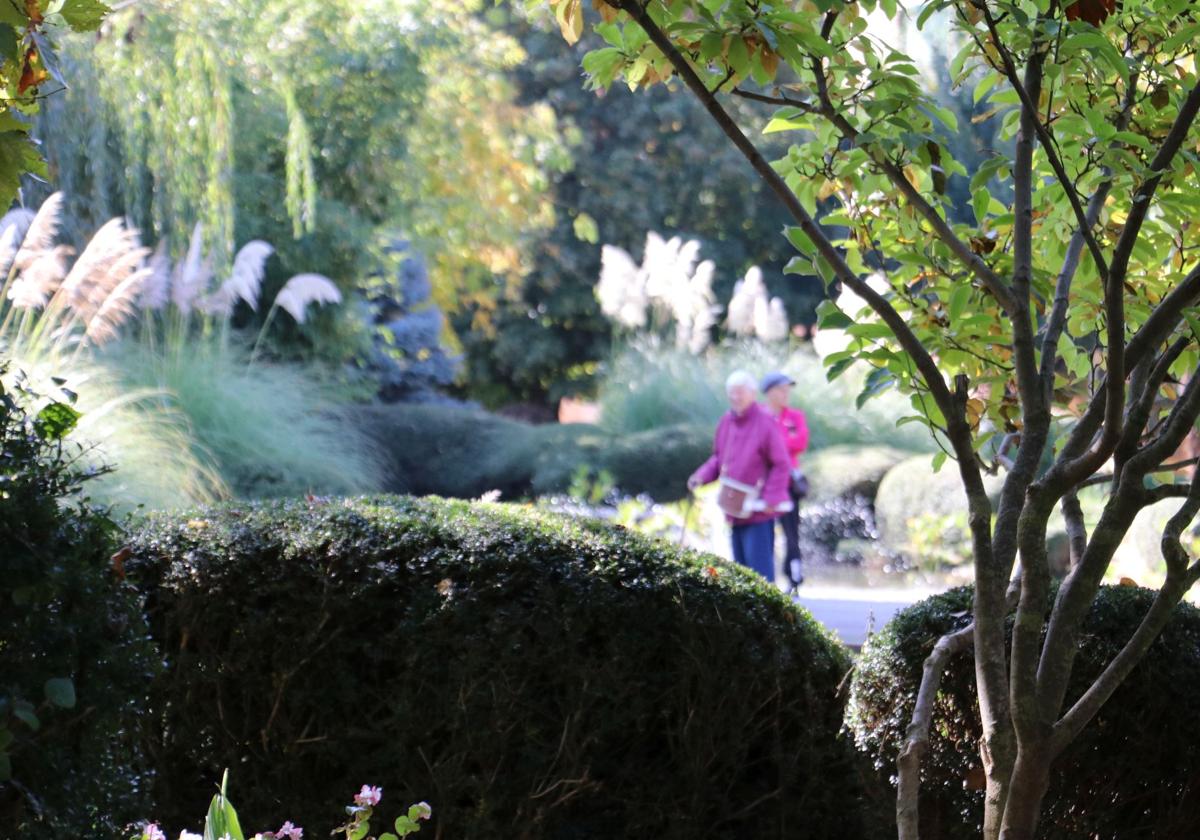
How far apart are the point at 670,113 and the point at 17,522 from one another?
27879mm

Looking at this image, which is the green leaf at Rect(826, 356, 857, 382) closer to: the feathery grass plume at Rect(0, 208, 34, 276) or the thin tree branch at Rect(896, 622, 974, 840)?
the thin tree branch at Rect(896, 622, 974, 840)

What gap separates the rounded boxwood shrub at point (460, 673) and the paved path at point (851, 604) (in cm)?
509

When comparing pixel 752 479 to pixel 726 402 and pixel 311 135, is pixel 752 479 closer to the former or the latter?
pixel 726 402

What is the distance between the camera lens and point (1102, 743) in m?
3.07

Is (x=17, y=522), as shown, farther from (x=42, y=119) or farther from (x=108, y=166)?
(x=108, y=166)

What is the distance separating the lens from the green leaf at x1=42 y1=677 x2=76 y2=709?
6.80 ft

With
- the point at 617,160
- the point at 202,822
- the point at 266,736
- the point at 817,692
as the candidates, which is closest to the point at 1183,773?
the point at 817,692

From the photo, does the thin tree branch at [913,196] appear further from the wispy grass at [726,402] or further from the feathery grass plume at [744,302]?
the feathery grass plume at [744,302]

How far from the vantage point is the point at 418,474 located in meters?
16.0

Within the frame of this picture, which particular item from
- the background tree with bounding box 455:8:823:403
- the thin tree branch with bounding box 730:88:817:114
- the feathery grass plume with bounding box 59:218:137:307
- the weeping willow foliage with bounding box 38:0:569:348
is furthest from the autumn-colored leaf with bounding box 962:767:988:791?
the background tree with bounding box 455:8:823:403

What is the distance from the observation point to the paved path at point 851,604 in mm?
9320

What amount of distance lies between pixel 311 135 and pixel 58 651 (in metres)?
16.2

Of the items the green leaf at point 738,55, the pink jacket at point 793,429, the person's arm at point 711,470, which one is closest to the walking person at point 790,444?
the pink jacket at point 793,429

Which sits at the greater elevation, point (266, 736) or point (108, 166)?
point (108, 166)
